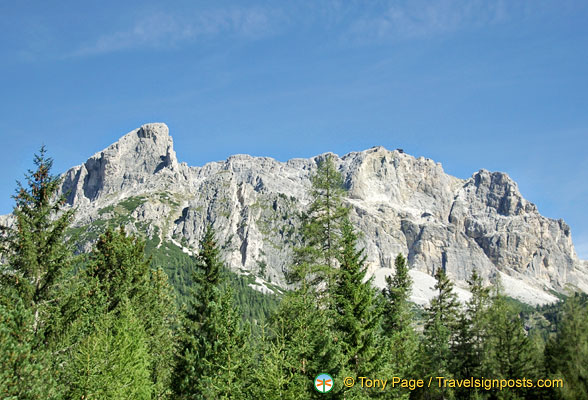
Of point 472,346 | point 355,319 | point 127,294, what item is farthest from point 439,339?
point 127,294

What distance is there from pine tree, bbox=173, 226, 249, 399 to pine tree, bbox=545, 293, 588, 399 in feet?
82.9

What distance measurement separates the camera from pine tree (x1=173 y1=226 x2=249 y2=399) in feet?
76.2

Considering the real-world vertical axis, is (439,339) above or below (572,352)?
above

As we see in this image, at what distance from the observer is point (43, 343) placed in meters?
22.8

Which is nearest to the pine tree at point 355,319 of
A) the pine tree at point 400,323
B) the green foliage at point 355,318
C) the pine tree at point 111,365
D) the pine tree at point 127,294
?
the green foliage at point 355,318

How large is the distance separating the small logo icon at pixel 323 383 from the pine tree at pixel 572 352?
72.3 feet

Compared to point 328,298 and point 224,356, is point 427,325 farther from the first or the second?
point 224,356

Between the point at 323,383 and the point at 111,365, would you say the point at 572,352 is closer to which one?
the point at 323,383

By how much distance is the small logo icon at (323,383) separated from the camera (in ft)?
69.1

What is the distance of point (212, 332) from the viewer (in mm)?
26828

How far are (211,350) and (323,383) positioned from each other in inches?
298

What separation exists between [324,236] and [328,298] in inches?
193

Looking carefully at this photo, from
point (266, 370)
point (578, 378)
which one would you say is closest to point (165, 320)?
point (266, 370)

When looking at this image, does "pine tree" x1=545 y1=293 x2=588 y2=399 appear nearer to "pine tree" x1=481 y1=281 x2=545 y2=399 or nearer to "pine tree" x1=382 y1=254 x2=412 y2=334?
"pine tree" x1=481 y1=281 x2=545 y2=399
